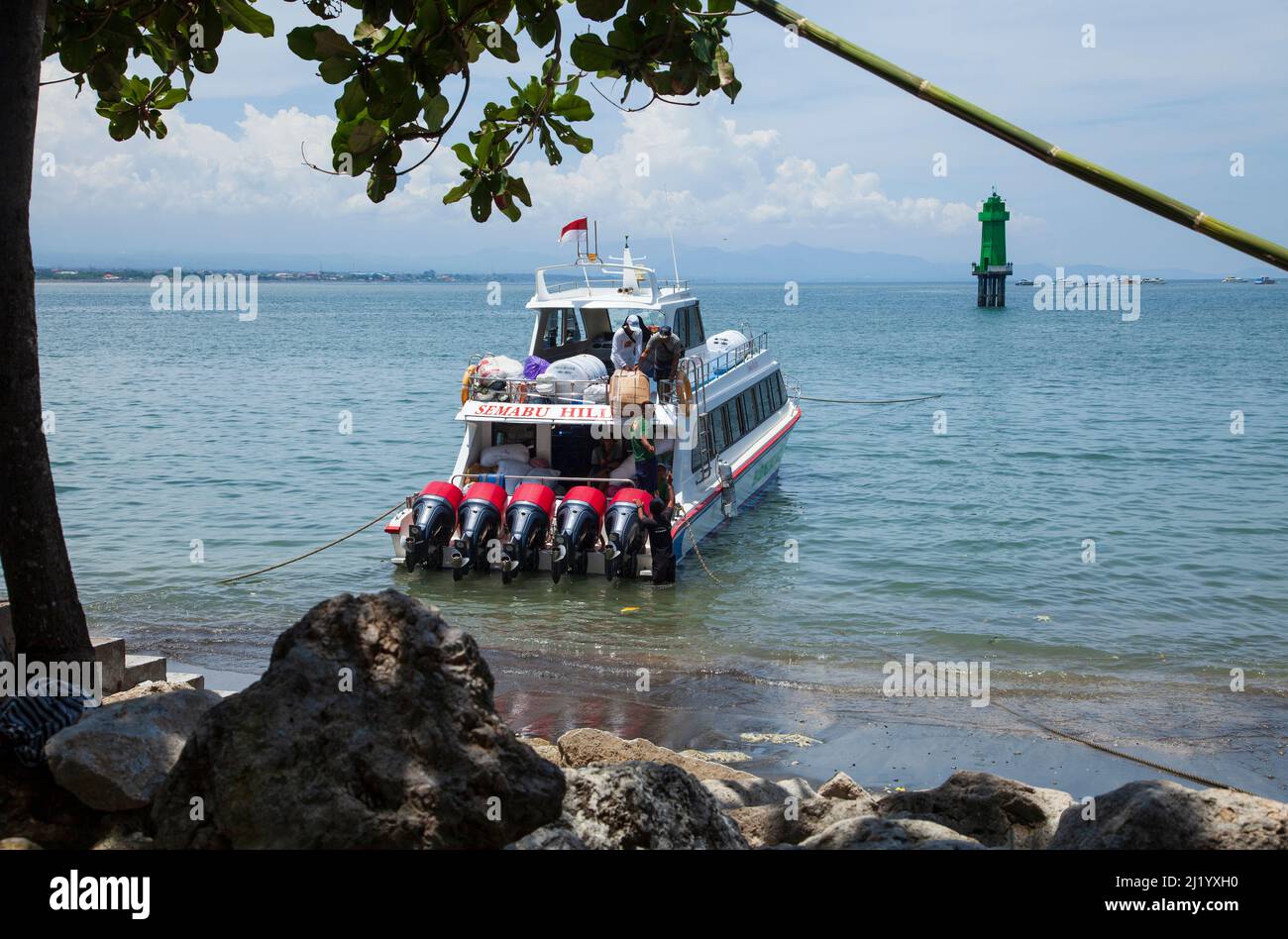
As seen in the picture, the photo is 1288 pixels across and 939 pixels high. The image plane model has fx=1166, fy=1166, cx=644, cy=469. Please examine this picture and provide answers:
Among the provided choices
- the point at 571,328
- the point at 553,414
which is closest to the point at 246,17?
the point at 553,414

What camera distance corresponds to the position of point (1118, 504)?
22234 mm

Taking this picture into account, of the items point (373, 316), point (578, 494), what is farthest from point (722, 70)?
point (373, 316)

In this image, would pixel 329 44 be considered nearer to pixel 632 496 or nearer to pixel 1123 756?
pixel 1123 756

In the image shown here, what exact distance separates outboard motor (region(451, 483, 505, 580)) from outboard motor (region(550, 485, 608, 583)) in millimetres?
812

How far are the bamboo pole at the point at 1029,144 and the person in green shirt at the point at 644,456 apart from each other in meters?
12.8

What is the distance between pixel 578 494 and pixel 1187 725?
7522 millimetres

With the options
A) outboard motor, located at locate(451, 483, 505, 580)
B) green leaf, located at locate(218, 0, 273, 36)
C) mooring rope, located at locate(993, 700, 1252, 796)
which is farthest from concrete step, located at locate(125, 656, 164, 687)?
mooring rope, located at locate(993, 700, 1252, 796)

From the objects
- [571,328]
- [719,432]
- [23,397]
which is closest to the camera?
[23,397]

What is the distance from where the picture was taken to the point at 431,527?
1502 centimetres

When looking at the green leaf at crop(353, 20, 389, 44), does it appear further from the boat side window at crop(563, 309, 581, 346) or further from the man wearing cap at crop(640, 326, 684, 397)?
the boat side window at crop(563, 309, 581, 346)

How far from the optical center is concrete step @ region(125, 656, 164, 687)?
7180mm

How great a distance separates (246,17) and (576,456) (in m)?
11.9

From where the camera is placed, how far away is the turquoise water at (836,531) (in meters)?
13.6

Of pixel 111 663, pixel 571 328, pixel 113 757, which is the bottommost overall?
pixel 111 663
